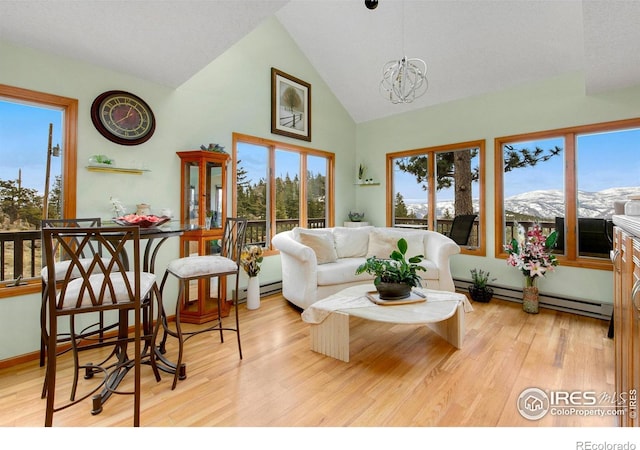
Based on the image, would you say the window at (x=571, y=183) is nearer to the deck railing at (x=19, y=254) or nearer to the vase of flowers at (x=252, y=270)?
the vase of flowers at (x=252, y=270)

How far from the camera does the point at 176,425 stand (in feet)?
5.17

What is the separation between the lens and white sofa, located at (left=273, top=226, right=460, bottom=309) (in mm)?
3193

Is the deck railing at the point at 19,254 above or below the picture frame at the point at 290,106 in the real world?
below

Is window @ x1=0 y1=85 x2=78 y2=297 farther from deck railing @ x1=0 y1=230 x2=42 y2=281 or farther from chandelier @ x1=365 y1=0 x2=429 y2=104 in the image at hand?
chandelier @ x1=365 y1=0 x2=429 y2=104

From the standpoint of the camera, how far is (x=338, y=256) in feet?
13.0

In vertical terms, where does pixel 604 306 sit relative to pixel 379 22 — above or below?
below

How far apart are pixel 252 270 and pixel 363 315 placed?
1.75 m

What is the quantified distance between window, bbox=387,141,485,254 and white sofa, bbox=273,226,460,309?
2.51ft

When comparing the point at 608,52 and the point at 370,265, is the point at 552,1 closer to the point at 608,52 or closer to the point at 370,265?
the point at 608,52

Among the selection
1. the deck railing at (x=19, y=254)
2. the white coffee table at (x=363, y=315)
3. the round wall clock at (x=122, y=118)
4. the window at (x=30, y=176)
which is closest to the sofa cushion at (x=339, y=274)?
the white coffee table at (x=363, y=315)

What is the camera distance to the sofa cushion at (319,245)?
3.55 metres

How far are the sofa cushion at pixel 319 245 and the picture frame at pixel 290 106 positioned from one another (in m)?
1.54
